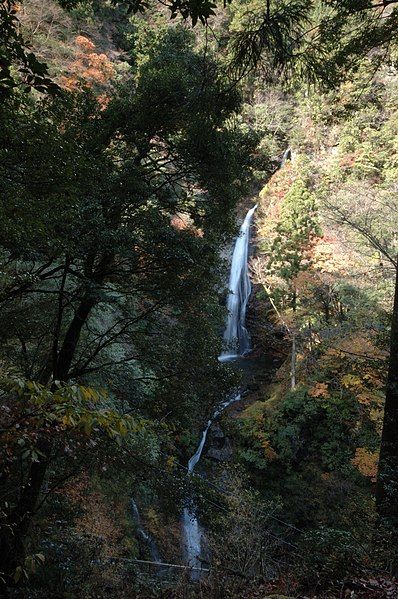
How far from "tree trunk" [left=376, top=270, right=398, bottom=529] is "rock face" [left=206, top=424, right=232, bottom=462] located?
33.6 feet

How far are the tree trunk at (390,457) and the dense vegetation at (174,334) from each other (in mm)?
21

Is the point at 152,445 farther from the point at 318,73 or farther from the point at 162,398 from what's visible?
the point at 318,73

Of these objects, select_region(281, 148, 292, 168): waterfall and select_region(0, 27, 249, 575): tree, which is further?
select_region(281, 148, 292, 168): waterfall

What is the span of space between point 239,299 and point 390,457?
17.2m

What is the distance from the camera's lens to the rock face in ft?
46.9

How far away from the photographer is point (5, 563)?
4.97 metres

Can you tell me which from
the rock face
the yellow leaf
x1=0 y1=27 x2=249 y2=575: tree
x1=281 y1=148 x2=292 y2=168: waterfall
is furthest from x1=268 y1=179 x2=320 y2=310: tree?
x1=0 y1=27 x2=249 y2=575: tree

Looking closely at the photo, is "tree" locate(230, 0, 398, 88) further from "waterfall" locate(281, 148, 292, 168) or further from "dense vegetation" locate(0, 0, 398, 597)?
"waterfall" locate(281, 148, 292, 168)

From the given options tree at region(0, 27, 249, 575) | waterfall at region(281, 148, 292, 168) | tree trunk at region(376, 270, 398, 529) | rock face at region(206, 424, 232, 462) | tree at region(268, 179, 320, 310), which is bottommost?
rock face at region(206, 424, 232, 462)

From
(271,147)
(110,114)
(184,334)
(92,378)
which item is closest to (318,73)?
(110,114)

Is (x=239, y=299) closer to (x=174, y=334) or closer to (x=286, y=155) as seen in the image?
(x=286, y=155)

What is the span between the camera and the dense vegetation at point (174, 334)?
3.25 meters

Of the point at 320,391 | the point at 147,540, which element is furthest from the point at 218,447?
the point at 320,391

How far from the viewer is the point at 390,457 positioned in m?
4.64
